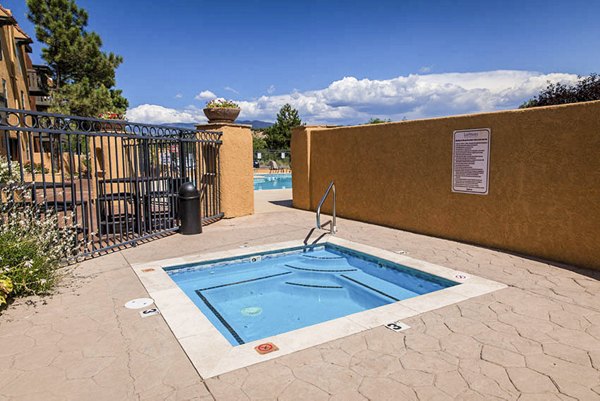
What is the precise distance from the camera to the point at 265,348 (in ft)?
10.6

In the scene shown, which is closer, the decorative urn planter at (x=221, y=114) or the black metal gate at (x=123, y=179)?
the black metal gate at (x=123, y=179)

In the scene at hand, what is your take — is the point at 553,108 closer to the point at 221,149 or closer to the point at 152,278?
the point at 152,278

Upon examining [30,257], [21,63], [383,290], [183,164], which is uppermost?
[21,63]

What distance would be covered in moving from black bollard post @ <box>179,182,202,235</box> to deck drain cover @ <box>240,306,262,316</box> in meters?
3.48

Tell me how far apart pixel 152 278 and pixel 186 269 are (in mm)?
776

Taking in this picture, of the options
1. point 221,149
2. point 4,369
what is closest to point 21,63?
point 221,149

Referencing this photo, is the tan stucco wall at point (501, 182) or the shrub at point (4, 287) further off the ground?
the tan stucco wall at point (501, 182)

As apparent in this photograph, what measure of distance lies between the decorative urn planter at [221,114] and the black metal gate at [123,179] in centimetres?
54

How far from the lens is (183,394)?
2.59 meters

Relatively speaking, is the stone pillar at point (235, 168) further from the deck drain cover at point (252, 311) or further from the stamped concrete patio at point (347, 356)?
the deck drain cover at point (252, 311)

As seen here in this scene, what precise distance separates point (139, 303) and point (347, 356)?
2.42 m

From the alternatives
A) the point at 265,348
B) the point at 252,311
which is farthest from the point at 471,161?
the point at 265,348

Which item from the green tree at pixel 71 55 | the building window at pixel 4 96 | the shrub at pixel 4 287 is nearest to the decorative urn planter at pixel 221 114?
the shrub at pixel 4 287

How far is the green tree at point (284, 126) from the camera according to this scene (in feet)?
141
